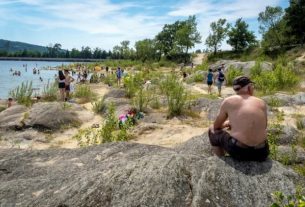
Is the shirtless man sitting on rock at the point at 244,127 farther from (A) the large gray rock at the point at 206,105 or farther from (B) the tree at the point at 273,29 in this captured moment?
(B) the tree at the point at 273,29

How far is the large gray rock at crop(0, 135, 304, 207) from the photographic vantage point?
3.99 m

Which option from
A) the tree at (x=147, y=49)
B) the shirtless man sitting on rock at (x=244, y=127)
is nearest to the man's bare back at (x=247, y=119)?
the shirtless man sitting on rock at (x=244, y=127)

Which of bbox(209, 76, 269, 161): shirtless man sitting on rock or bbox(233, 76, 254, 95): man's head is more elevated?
bbox(233, 76, 254, 95): man's head

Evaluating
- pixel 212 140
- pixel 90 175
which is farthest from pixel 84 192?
pixel 212 140

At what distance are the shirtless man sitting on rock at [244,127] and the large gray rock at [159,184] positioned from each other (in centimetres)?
15

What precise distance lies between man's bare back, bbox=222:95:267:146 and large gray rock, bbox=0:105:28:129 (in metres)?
8.57

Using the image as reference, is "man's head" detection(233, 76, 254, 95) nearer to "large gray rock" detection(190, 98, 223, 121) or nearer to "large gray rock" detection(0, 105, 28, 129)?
"large gray rock" detection(190, 98, 223, 121)

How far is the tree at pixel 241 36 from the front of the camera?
214 ft

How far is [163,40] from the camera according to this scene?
8219 centimetres

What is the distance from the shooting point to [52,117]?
12.2m

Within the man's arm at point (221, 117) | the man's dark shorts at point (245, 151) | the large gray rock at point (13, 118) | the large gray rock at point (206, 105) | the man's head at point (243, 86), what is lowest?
the large gray rock at point (13, 118)

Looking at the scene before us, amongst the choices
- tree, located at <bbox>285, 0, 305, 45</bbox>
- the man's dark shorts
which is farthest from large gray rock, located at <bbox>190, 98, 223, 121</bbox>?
tree, located at <bbox>285, 0, 305, 45</bbox>

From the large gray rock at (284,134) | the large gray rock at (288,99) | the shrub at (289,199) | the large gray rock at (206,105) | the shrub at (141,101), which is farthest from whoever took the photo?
the large gray rock at (288,99)

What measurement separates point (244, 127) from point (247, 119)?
11 cm
